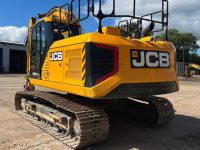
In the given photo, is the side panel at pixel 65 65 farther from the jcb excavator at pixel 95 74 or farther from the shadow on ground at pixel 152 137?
the shadow on ground at pixel 152 137

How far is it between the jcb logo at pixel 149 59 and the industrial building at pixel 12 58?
49.7 metres

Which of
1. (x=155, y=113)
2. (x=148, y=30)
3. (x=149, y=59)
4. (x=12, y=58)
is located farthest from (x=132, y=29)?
(x=12, y=58)

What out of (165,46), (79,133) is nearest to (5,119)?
(79,133)

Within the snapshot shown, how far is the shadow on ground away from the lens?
23.2 feet

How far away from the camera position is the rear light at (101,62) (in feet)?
21.1

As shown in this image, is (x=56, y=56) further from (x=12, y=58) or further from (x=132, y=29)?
(x=12, y=58)

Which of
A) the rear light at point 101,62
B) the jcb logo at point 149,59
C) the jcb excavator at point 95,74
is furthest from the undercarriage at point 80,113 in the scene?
the jcb logo at point 149,59

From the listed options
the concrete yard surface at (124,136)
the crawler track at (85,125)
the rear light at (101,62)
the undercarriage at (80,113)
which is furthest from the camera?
the concrete yard surface at (124,136)

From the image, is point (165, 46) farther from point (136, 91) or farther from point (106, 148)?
point (106, 148)

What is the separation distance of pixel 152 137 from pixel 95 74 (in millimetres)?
2346

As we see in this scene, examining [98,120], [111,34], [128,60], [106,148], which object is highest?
[111,34]

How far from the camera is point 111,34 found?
7.16 metres

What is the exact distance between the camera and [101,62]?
21.2ft

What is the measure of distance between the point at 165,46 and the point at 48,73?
2.84 metres
